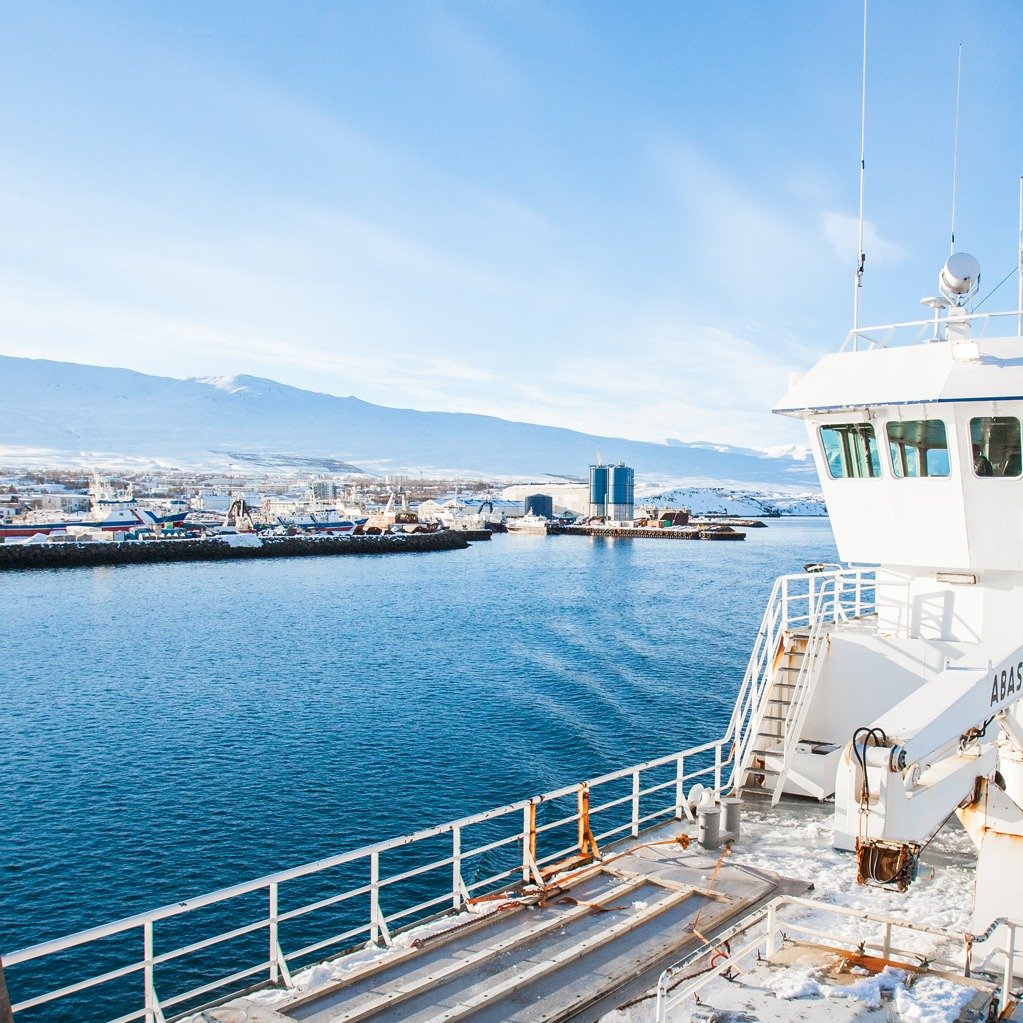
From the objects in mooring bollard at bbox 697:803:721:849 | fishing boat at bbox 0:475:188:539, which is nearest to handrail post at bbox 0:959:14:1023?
mooring bollard at bbox 697:803:721:849

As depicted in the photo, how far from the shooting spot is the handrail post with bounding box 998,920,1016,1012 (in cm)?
738

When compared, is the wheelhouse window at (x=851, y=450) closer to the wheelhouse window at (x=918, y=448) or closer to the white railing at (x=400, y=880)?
the wheelhouse window at (x=918, y=448)

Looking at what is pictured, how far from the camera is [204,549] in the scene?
11138 centimetres

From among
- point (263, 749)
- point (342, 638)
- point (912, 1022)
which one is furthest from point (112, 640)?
point (912, 1022)

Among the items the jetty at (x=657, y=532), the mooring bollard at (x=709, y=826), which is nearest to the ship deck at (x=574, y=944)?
the mooring bollard at (x=709, y=826)

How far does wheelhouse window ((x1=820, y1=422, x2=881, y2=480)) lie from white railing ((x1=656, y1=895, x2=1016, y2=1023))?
269 inches

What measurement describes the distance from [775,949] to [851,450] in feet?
25.7

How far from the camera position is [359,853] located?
29.3 feet

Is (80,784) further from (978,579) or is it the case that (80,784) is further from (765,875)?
(978,579)

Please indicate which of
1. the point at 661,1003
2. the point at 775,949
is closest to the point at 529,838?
the point at 775,949

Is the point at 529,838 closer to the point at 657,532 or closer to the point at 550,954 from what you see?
the point at 550,954

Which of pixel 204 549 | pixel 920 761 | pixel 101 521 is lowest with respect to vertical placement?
pixel 204 549

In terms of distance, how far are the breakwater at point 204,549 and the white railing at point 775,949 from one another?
337 feet

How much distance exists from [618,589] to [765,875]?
64.4m
